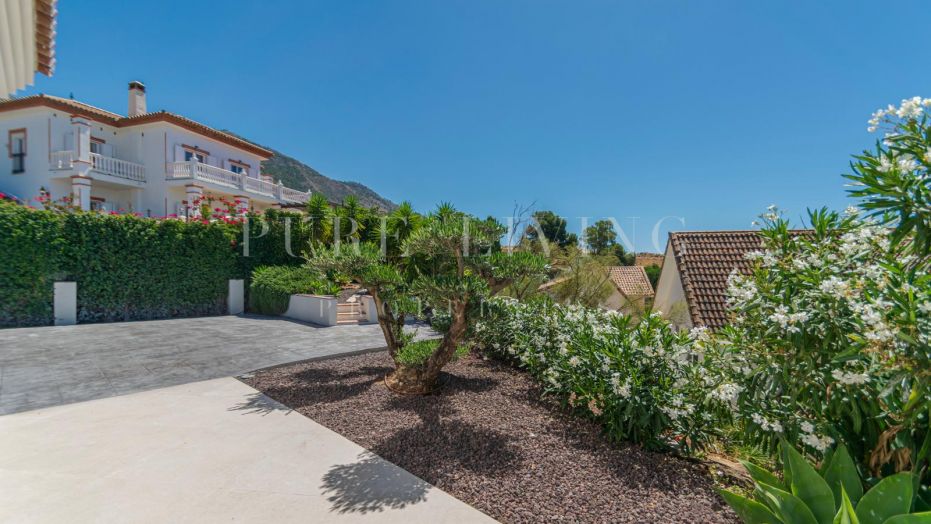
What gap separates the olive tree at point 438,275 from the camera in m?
4.62

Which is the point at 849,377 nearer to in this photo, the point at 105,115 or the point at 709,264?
the point at 709,264

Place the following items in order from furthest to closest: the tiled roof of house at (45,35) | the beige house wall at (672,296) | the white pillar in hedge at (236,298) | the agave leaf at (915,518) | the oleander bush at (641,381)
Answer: the white pillar in hedge at (236,298), the beige house wall at (672,296), the oleander bush at (641,381), the tiled roof of house at (45,35), the agave leaf at (915,518)

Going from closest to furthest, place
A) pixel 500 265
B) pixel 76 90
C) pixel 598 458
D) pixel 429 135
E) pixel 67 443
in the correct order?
pixel 598 458, pixel 67 443, pixel 500 265, pixel 429 135, pixel 76 90

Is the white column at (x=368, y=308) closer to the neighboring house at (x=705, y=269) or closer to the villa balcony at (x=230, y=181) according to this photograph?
the neighboring house at (x=705, y=269)

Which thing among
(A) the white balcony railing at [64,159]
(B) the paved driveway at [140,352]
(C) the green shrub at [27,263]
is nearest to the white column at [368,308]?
(B) the paved driveway at [140,352]

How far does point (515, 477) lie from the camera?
3301 mm

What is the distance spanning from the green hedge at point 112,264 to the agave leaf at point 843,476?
16371 millimetres

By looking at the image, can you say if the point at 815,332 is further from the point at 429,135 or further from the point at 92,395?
the point at 429,135

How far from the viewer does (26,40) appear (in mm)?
3457

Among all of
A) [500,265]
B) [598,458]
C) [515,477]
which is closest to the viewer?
[515,477]

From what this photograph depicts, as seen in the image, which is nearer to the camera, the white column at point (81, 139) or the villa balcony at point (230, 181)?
the white column at point (81, 139)

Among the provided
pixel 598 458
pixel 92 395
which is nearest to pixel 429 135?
pixel 92 395

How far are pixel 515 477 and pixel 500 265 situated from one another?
2325 millimetres

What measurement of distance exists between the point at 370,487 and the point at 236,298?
13690mm
